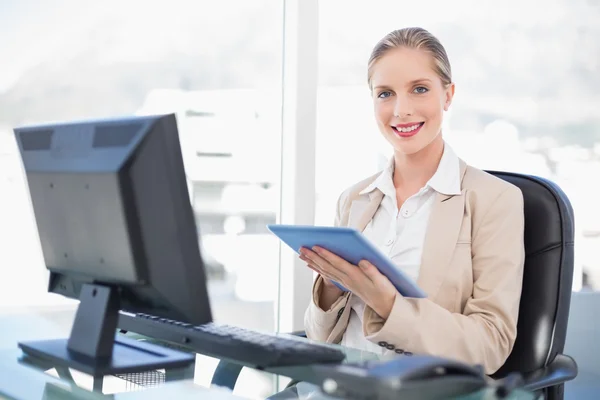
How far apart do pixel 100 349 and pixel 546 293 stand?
3.56 ft

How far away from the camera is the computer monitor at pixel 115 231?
1.24m

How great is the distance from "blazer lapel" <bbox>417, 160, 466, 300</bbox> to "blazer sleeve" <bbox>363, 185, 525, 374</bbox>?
0.21 ft

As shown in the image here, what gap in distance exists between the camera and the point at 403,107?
76.3 inches

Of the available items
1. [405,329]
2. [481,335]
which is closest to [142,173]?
[405,329]

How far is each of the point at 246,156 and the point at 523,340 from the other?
6.19 feet

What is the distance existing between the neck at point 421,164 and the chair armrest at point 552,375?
0.58m

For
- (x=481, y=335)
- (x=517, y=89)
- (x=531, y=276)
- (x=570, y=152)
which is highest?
(x=517, y=89)

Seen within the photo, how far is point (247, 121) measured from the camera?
338cm

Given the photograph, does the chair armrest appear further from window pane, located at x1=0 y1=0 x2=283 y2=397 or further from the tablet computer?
window pane, located at x1=0 y1=0 x2=283 y2=397

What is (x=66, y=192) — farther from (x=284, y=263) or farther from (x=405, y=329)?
(x=284, y=263)

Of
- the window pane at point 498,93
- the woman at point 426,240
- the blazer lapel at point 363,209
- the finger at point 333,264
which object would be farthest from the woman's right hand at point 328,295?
the window pane at point 498,93

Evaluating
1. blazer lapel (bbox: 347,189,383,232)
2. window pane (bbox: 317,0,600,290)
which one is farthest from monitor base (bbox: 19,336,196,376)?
window pane (bbox: 317,0,600,290)

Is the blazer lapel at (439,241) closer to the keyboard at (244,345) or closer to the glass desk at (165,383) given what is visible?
the glass desk at (165,383)

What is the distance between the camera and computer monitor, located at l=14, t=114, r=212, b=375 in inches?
48.8
